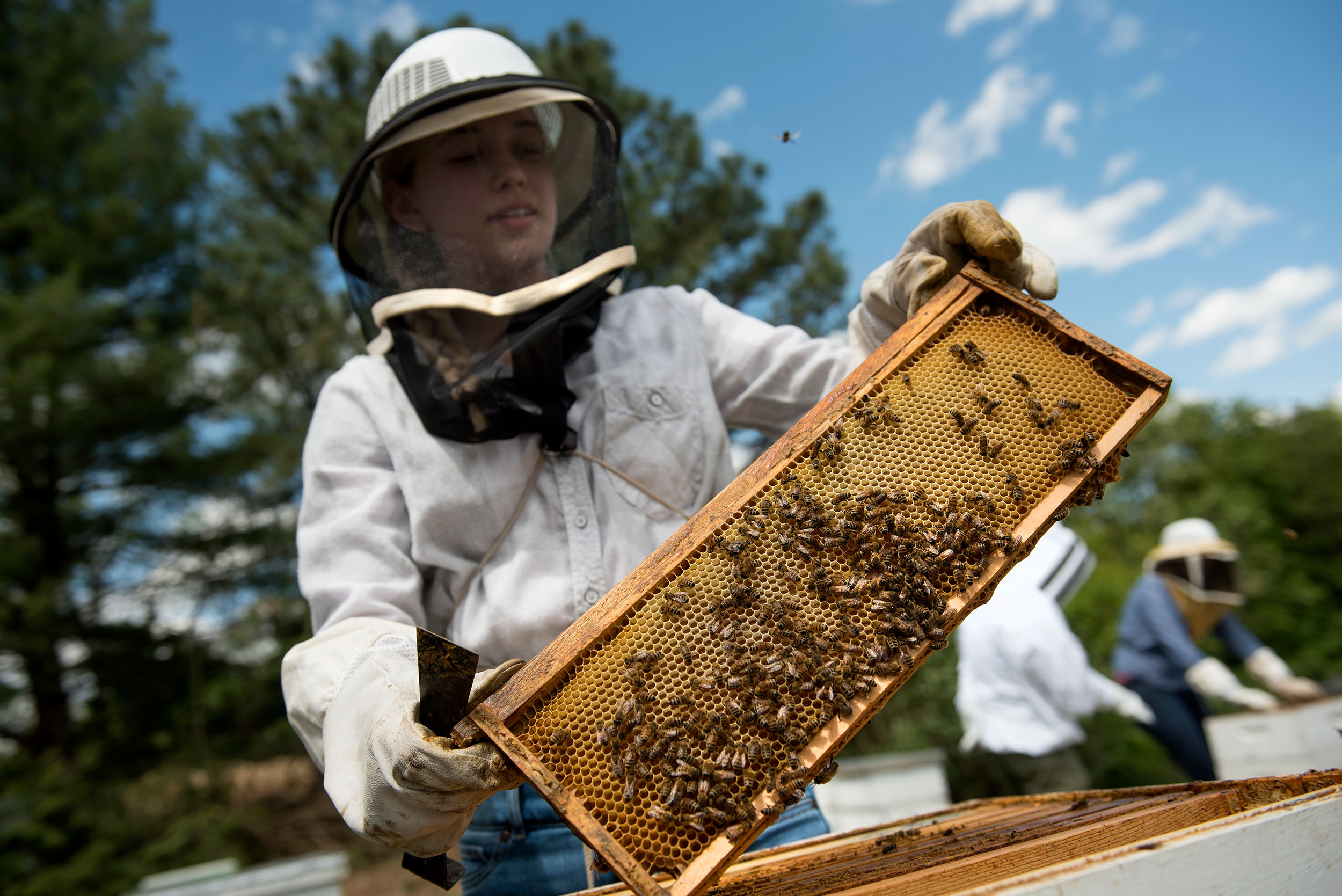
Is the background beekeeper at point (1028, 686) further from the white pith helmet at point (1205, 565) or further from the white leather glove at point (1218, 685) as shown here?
the white pith helmet at point (1205, 565)

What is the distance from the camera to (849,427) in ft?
6.66

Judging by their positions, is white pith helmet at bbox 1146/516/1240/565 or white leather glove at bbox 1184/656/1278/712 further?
white pith helmet at bbox 1146/516/1240/565

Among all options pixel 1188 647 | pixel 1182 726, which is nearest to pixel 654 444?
pixel 1188 647

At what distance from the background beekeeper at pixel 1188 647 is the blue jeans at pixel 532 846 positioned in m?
6.61

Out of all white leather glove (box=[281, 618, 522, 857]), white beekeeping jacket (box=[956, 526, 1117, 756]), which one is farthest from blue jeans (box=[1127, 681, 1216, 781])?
white leather glove (box=[281, 618, 522, 857])

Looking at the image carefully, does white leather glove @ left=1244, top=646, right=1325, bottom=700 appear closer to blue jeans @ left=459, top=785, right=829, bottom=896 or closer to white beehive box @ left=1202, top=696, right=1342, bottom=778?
white beehive box @ left=1202, top=696, right=1342, bottom=778

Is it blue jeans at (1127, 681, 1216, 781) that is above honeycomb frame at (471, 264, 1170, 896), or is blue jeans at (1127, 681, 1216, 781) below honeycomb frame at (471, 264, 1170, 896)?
below

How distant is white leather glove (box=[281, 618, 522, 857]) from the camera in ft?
5.21

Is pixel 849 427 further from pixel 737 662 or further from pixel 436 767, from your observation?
pixel 436 767

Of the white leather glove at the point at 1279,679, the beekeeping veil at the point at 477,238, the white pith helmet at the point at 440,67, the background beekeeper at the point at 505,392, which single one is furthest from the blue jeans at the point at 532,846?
the white leather glove at the point at 1279,679

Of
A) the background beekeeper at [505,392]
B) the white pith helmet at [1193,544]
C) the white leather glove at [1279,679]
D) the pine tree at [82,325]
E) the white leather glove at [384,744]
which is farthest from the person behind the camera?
the pine tree at [82,325]

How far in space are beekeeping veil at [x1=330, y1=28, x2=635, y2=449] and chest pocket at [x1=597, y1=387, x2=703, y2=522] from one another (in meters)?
0.17

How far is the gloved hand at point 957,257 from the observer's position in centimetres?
212

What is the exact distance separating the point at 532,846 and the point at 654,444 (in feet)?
3.86
